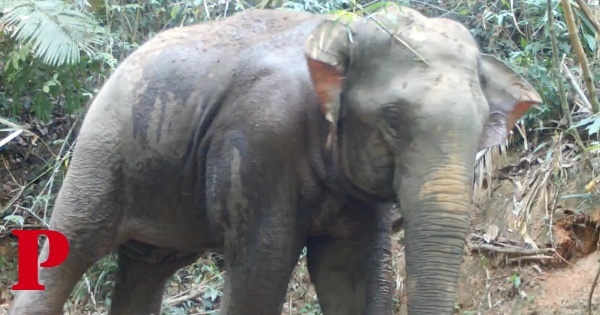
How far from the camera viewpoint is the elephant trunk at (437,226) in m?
3.49

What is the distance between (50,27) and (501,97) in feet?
10.2

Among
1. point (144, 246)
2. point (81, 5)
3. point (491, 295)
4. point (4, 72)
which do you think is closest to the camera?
point (144, 246)

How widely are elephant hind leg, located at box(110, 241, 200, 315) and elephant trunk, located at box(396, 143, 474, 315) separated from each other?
166cm

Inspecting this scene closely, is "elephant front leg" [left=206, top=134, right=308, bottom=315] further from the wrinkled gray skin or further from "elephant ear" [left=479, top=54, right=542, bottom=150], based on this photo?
"elephant ear" [left=479, top=54, right=542, bottom=150]

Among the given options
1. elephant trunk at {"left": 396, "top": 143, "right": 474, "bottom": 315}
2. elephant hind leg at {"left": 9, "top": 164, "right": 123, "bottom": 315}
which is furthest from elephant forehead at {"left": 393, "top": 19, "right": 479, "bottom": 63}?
elephant hind leg at {"left": 9, "top": 164, "right": 123, "bottom": 315}

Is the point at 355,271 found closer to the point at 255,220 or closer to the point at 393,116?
the point at 255,220

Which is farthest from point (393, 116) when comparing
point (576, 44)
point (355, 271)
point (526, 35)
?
point (526, 35)

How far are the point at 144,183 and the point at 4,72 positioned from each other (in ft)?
12.4

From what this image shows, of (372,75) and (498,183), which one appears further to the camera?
(498,183)

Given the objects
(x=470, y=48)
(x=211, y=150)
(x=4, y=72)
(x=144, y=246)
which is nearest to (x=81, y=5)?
(x=4, y=72)

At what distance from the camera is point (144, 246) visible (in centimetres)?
486

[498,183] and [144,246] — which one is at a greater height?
[144,246]

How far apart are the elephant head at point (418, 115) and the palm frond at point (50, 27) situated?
8.76ft

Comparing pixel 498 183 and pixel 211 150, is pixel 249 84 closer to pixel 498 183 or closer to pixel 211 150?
pixel 211 150
